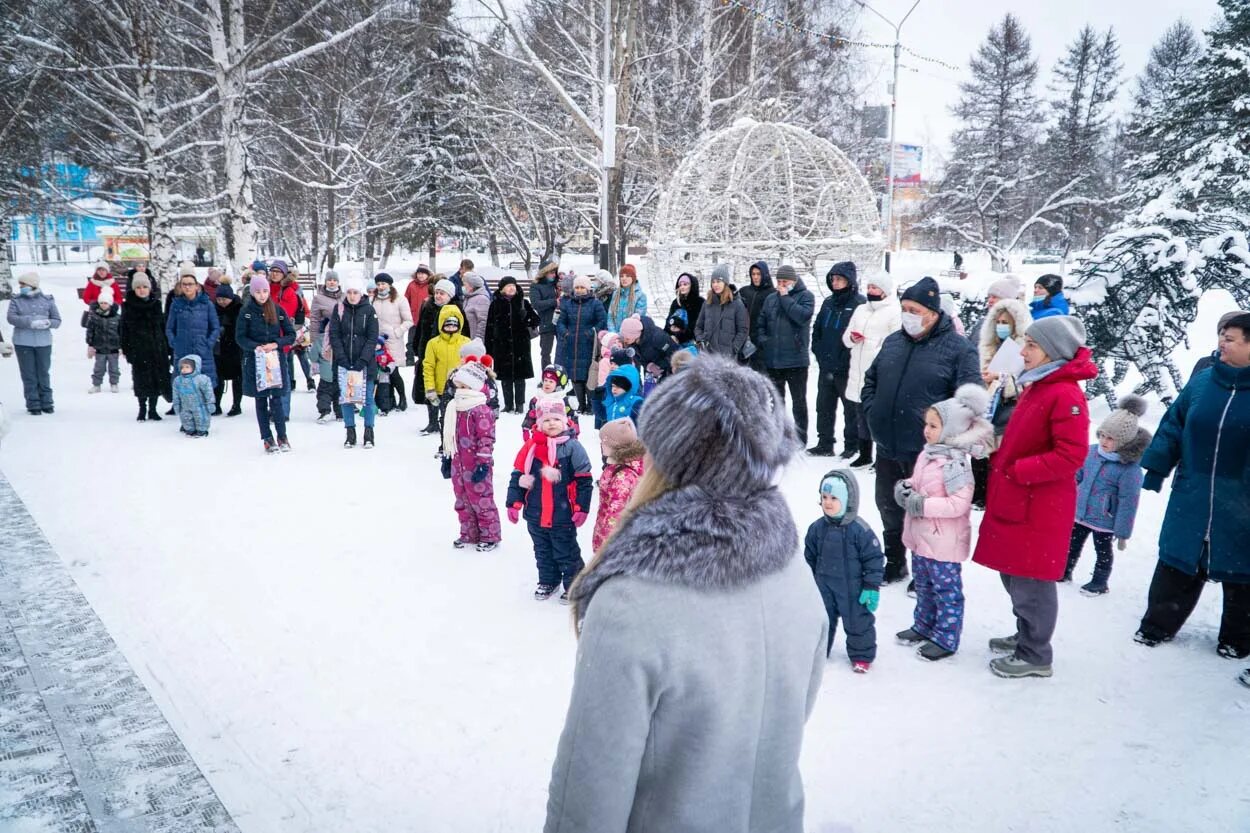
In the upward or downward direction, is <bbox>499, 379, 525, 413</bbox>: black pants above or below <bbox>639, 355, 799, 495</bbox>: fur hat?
below

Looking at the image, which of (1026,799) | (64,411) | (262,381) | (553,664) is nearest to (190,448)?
(262,381)

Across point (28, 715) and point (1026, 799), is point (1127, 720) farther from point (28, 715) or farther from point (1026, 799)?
point (28, 715)

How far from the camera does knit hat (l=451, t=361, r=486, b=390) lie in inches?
221

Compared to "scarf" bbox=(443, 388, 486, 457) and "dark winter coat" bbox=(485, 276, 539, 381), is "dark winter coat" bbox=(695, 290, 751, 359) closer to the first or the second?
"dark winter coat" bbox=(485, 276, 539, 381)

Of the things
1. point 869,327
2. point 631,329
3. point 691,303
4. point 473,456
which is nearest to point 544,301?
point 691,303

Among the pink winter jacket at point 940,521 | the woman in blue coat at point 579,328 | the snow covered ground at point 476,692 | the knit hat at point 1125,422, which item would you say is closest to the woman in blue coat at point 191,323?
the snow covered ground at point 476,692

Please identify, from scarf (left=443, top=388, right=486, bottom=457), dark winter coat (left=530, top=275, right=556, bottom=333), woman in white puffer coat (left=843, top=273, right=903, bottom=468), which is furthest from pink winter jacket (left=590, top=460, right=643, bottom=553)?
dark winter coat (left=530, top=275, right=556, bottom=333)

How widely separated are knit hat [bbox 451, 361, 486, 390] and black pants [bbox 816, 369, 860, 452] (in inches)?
154

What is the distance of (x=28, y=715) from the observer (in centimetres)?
357

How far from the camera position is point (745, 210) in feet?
65.3

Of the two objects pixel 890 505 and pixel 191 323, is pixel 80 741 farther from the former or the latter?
pixel 191 323

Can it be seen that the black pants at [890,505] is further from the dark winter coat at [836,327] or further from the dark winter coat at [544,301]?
the dark winter coat at [544,301]

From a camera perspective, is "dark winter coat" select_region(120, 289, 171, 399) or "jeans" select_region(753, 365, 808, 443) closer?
"jeans" select_region(753, 365, 808, 443)

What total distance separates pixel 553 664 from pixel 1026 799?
7.27ft
